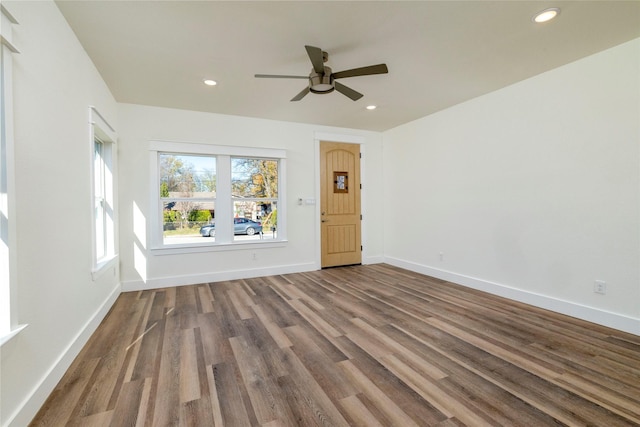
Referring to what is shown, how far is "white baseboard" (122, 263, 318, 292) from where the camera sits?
4246mm

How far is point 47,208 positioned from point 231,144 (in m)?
3.01

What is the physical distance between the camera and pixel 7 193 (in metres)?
1.52

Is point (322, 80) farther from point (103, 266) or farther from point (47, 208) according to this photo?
point (103, 266)

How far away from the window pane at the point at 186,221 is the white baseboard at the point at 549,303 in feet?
12.5

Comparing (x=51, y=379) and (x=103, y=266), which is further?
(x=103, y=266)

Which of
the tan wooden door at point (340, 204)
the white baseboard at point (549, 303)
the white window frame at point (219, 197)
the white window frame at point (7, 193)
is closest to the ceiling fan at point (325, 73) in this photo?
the white window frame at point (7, 193)

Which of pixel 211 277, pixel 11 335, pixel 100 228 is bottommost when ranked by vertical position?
pixel 211 277

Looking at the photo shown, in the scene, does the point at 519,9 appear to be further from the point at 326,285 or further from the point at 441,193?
the point at 326,285

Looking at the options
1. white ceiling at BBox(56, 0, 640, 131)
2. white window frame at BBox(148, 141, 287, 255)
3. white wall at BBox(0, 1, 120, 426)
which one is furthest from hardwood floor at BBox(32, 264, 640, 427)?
white ceiling at BBox(56, 0, 640, 131)

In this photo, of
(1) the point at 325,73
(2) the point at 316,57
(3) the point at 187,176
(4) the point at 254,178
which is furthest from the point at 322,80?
(3) the point at 187,176

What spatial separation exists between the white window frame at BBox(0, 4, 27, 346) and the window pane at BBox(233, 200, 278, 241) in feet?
11.0

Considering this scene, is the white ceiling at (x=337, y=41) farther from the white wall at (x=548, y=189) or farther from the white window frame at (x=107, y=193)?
the white window frame at (x=107, y=193)

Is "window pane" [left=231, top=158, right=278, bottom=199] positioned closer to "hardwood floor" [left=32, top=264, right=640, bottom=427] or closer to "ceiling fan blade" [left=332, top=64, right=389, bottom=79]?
"hardwood floor" [left=32, top=264, right=640, bottom=427]

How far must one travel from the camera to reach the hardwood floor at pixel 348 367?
171cm
